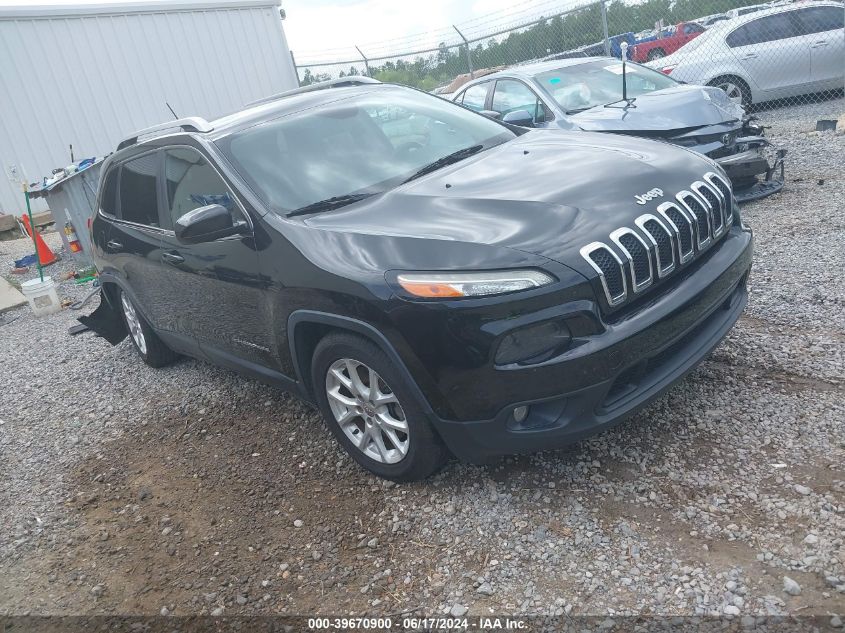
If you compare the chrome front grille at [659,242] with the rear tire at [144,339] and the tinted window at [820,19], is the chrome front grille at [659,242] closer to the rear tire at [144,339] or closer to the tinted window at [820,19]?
the rear tire at [144,339]

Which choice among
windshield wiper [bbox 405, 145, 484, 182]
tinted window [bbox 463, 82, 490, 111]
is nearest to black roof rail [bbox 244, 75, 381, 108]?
windshield wiper [bbox 405, 145, 484, 182]

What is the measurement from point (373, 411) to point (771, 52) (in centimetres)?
1014

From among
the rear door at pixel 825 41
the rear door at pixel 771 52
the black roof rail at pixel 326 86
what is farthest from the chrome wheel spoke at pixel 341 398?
the rear door at pixel 825 41

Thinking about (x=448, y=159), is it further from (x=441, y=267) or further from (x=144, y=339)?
(x=144, y=339)

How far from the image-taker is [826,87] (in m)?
10.2

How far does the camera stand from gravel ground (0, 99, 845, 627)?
7.72 ft

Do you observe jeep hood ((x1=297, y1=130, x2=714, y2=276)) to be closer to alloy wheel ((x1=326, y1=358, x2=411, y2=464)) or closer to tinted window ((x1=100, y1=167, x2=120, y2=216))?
alloy wheel ((x1=326, y1=358, x2=411, y2=464))

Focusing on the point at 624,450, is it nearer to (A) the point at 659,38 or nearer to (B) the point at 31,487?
(B) the point at 31,487

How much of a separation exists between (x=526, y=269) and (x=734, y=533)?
121 centimetres

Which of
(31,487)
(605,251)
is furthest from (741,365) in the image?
(31,487)

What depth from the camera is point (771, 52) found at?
10.2 metres

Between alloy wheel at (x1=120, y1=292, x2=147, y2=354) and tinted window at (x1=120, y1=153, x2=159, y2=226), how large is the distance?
0.84 meters

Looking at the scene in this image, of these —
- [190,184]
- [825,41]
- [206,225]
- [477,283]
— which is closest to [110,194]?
[190,184]

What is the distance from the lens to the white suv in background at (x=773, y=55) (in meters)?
9.97
